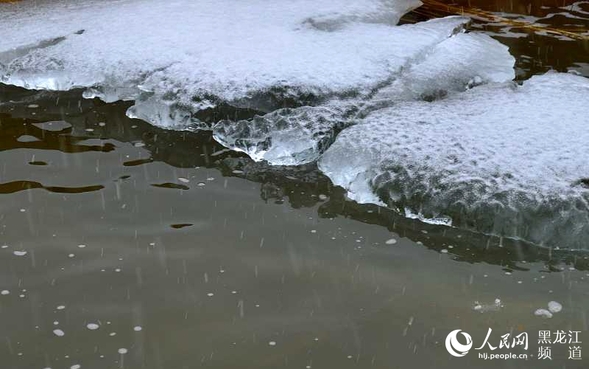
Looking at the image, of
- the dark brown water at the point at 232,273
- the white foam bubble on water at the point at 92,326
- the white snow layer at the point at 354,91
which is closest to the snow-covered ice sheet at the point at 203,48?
the white snow layer at the point at 354,91

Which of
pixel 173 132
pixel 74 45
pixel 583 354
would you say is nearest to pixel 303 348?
pixel 583 354

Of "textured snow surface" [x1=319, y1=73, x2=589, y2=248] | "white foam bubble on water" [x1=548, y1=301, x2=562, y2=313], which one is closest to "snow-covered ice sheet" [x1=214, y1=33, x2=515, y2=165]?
"textured snow surface" [x1=319, y1=73, x2=589, y2=248]

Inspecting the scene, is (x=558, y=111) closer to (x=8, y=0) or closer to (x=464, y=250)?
(x=464, y=250)

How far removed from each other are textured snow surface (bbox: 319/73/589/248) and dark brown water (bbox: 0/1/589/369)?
0.39 feet

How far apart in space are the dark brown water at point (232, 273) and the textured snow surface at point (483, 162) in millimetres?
118

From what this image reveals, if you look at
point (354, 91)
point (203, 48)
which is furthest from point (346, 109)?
point (203, 48)

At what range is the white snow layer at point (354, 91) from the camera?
4062 millimetres

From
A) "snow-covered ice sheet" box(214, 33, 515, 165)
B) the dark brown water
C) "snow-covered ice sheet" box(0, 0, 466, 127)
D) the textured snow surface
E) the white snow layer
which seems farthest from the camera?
"snow-covered ice sheet" box(0, 0, 466, 127)

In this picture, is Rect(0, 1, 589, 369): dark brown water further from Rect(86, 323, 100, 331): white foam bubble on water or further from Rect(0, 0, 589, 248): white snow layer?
Rect(0, 0, 589, 248): white snow layer

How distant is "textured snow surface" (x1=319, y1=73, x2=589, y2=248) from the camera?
12.8 ft

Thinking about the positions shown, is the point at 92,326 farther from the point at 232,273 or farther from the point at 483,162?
the point at 483,162

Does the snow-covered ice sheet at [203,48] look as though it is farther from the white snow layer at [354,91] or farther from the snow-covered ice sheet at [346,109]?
the snow-covered ice sheet at [346,109]

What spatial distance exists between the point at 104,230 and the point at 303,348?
137 cm

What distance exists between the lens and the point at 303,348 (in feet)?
10.1
